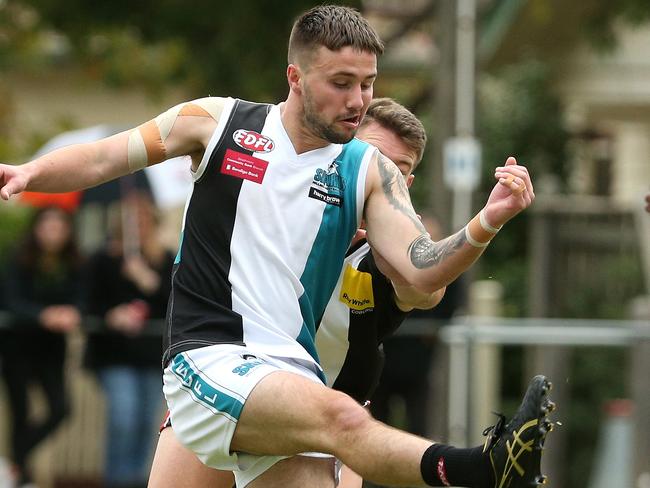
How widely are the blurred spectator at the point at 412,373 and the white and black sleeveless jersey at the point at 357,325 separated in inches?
193

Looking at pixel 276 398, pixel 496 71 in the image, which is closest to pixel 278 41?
pixel 496 71

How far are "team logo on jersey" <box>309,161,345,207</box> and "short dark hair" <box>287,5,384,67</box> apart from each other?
440 mm

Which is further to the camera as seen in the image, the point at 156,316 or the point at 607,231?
the point at 607,231

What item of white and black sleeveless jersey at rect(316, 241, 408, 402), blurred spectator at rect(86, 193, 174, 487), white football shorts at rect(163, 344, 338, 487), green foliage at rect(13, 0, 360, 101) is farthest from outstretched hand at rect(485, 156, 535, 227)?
green foliage at rect(13, 0, 360, 101)

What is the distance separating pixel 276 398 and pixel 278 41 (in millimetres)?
8666

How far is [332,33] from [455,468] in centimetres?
167

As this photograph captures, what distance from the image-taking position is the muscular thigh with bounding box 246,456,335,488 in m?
5.61

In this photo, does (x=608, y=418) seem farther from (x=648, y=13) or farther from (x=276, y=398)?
(x=276, y=398)

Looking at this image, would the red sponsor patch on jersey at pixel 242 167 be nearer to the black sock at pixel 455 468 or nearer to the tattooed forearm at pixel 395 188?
the tattooed forearm at pixel 395 188

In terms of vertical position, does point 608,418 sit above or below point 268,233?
below

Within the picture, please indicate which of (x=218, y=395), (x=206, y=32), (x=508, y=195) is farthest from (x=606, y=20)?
(x=218, y=395)

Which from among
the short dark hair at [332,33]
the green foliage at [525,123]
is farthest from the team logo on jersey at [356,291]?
the green foliage at [525,123]

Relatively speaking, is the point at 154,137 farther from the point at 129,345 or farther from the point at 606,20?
the point at 606,20

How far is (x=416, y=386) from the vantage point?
11570 mm
